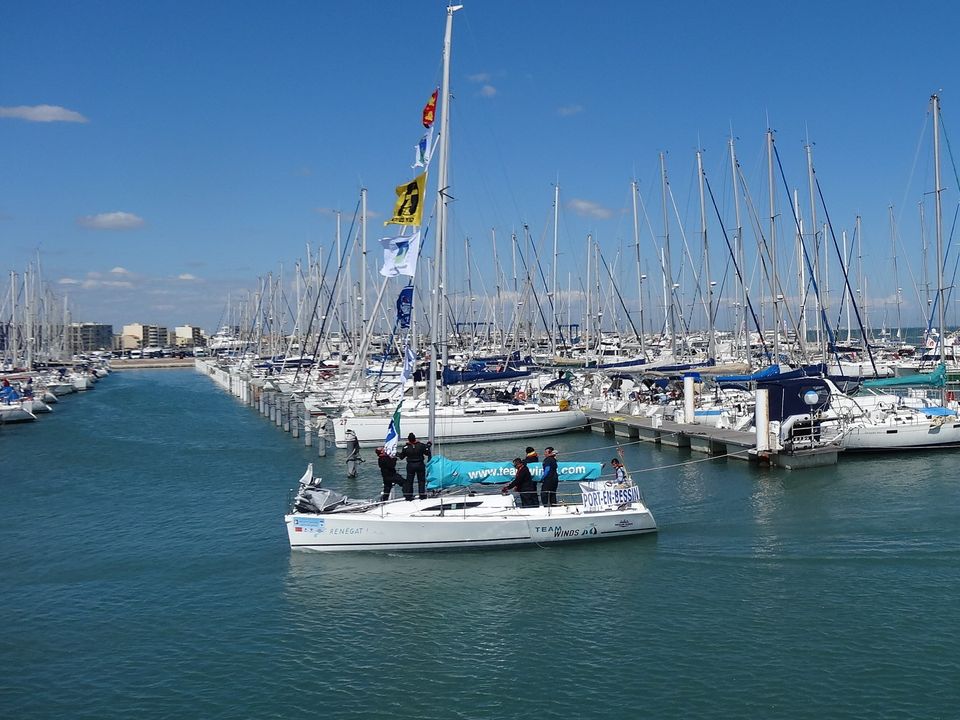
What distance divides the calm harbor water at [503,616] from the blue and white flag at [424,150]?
1003 centimetres

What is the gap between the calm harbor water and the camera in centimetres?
1362

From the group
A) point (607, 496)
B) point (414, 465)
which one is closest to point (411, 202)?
point (414, 465)

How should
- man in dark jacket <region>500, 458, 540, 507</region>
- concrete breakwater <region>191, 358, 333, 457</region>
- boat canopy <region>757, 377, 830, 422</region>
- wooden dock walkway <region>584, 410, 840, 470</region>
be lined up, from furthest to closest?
1. concrete breakwater <region>191, 358, 333, 457</region>
2. boat canopy <region>757, 377, 830, 422</region>
3. wooden dock walkway <region>584, 410, 840, 470</region>
4. man in dark jacket <region>500, 458, 540, 507</region>

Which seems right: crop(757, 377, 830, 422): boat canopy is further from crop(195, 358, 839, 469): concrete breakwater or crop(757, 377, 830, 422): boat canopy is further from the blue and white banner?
the blue and white banner

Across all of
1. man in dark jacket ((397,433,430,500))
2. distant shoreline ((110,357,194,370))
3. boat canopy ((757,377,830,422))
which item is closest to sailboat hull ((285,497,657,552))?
man in dark jacket ((397,433,430,500))

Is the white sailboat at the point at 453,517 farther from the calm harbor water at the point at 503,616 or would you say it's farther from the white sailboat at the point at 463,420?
the white sailboat at the point at 463,420

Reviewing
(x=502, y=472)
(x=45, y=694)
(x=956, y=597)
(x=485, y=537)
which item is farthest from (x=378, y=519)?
(x=956, y=597)

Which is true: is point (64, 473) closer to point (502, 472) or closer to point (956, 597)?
point (502, 472)

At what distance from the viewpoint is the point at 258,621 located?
17078 mm

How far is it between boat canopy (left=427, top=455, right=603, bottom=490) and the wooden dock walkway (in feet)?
39.9

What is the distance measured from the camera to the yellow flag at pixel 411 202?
72.6ft

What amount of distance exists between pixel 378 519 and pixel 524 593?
4318 millimetres

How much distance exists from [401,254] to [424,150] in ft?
9.13

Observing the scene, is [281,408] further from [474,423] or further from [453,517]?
[453,517]
